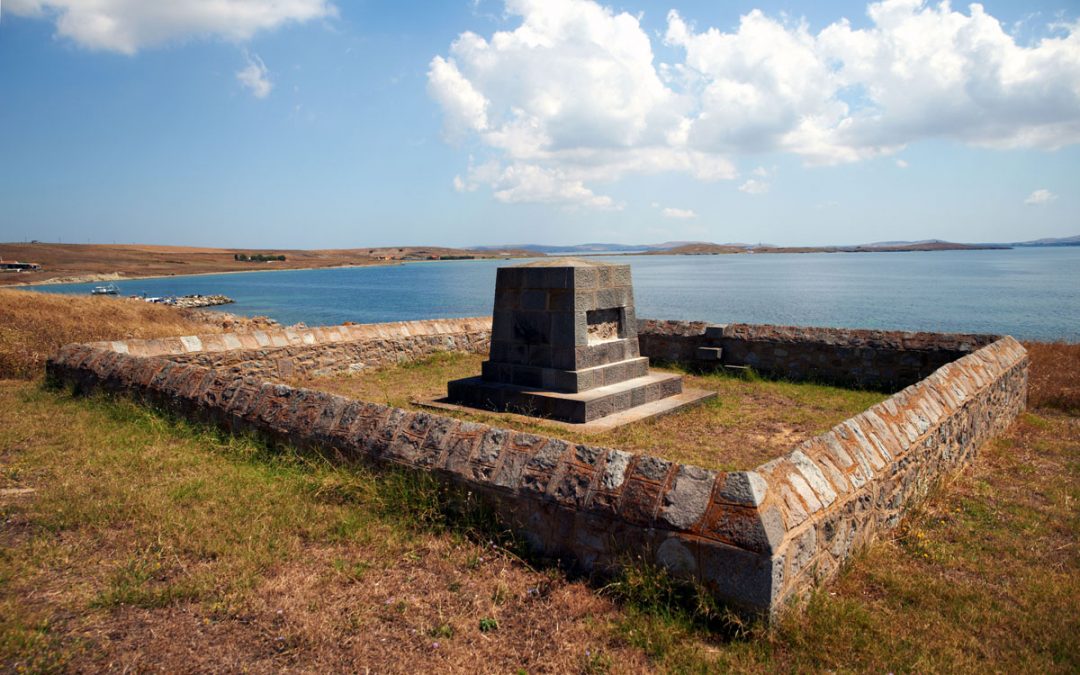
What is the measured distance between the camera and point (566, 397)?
30.3 ft

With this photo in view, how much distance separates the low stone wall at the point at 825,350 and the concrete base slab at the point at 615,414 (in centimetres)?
220

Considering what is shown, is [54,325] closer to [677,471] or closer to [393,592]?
[393,592]

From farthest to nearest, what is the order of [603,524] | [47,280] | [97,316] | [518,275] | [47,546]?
1. [47,280]
2. [97,316]
3. [518,275]
4. [47,546]
5. [603,524]

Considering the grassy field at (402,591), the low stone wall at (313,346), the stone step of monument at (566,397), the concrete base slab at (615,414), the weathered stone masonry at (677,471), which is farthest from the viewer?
the low stone wall at (313,346)

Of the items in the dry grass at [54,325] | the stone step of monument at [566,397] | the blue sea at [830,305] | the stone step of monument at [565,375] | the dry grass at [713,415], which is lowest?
the blue sea at [830,305]

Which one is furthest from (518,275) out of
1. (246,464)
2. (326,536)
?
(326,536)

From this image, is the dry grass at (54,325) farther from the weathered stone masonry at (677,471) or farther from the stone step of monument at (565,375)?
the stone step of monument at (565,375)

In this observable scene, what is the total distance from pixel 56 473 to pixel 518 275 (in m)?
6.33

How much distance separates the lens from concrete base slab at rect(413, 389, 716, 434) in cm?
870

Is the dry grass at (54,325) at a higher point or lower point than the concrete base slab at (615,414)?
higher

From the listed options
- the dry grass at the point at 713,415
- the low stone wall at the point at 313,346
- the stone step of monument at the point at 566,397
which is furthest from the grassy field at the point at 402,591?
the low stone wall at the point at 313,346

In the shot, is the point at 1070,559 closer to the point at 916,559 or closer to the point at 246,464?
the point at 916,559

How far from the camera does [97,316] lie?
15625 mm

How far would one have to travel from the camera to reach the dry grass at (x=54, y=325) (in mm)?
11078
